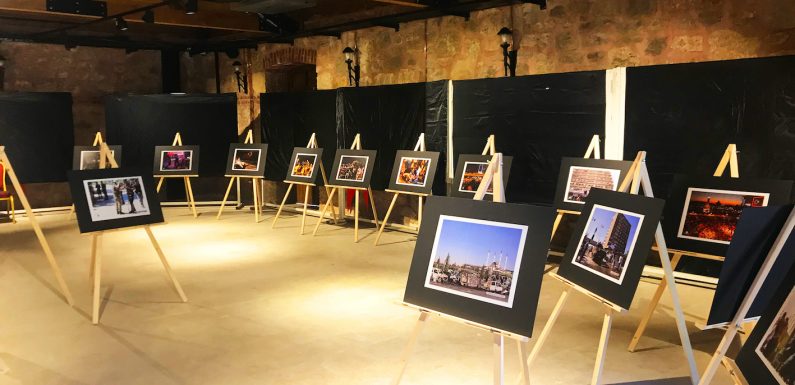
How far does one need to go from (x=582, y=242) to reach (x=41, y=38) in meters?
10.0

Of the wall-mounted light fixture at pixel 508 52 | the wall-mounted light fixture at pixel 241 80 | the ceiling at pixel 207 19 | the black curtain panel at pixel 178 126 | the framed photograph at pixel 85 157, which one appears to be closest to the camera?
the wall-mounted light fixture at pixel 508 52

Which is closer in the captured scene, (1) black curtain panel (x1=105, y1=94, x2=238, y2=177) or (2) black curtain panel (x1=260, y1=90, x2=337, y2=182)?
(2) black curtain panel (x1=260, y1=90, x2=337, y2=182)

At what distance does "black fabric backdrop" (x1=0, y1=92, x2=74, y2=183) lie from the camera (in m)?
10.1

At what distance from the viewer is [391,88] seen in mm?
8312

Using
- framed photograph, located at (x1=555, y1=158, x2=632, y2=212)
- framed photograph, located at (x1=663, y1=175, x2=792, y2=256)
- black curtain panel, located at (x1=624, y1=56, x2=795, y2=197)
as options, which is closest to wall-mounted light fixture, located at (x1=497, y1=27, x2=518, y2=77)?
black curtain panel, located at (x1=624, y1=56, x2=795, y2=197)

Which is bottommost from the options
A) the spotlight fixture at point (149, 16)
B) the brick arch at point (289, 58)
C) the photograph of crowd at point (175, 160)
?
the photograph of crowd at point (175, 160)

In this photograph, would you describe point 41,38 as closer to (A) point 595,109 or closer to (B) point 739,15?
(A) point 595,109

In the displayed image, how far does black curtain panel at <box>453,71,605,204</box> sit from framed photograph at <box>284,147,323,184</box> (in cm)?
205

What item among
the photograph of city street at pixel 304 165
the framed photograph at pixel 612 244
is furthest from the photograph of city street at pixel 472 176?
the framed photograph at pixel 612 244

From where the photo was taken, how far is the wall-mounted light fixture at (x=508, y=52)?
7.13 metres

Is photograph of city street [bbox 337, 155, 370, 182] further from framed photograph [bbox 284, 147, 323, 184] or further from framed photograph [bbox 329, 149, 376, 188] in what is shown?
framed photograph [bbox 284, 147, 323, 184]

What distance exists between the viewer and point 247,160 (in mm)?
9516

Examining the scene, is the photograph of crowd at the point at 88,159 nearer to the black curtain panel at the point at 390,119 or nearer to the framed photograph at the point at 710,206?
the black curtain panel at the point at 390,119

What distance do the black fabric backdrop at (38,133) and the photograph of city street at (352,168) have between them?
532cm
